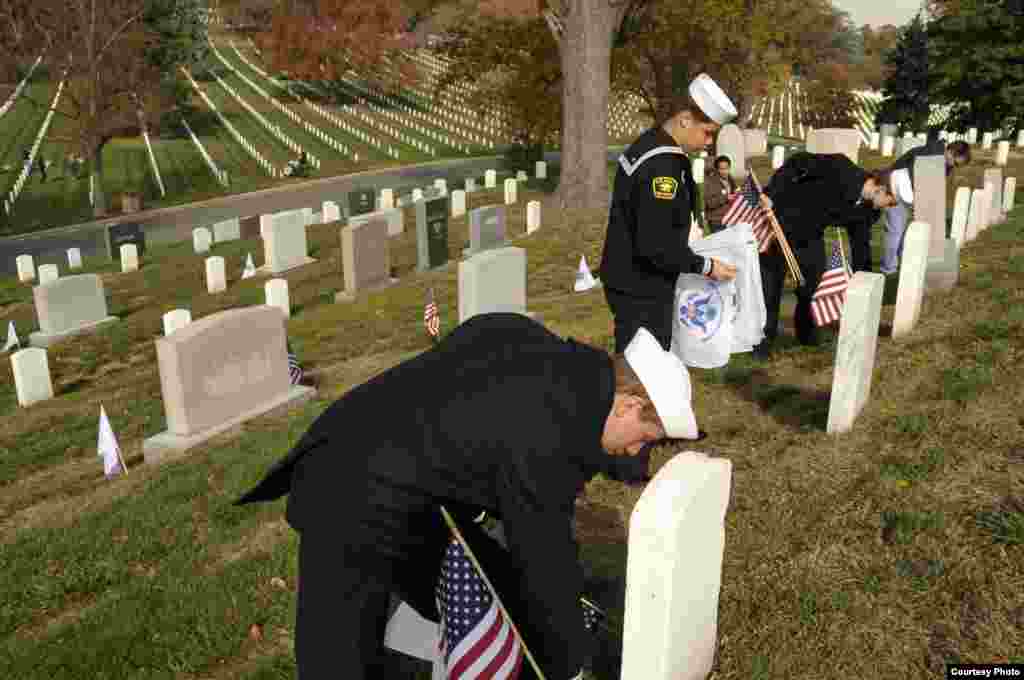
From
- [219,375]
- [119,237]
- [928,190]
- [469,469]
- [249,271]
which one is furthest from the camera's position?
[119,237]

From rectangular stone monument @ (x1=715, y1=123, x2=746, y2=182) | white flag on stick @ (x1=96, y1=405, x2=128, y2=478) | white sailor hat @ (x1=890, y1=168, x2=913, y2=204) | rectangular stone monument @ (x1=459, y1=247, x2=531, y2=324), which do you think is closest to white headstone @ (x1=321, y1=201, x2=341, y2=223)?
rectangular stone monument @ (x1=715, y1=123, x2=746, y2=182)

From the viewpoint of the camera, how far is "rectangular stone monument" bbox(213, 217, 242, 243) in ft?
68.2

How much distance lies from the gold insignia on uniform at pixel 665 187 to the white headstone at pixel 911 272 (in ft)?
9.56

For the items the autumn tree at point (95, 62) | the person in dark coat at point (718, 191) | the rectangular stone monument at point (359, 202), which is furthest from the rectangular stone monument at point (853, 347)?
the autumn tree at point (95, 62)

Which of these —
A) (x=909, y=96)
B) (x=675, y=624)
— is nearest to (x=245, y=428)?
(x=675, y=624)

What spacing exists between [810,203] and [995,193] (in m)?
7.57

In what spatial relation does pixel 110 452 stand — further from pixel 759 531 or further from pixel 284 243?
pixel 284 243

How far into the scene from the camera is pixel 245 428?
7645mm

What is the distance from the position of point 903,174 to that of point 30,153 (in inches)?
1571

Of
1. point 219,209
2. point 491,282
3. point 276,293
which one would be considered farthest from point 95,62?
point 491,282

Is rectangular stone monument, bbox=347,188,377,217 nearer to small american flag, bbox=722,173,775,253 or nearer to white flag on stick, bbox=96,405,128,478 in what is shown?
white flag on stick, bbox=96,405,128,478

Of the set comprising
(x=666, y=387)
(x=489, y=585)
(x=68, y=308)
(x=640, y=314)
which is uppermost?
(x=666, y=387)

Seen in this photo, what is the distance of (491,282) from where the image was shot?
29.0 ft

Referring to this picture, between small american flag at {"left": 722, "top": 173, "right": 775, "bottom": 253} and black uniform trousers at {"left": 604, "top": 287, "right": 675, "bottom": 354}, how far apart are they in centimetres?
193
